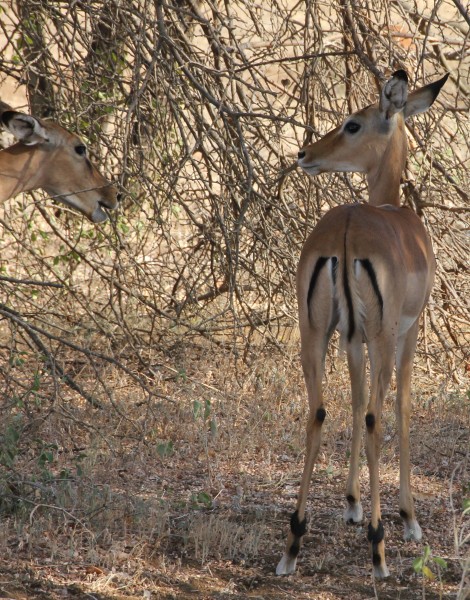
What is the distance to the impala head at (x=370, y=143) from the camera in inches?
193

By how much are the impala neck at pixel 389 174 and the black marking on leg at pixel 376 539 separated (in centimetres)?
172

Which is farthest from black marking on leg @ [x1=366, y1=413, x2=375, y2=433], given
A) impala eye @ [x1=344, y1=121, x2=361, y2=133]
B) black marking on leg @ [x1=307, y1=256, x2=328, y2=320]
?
impala eye @ [x1=344, y1=121, x2=361, y2=133]

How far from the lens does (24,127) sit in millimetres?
4980

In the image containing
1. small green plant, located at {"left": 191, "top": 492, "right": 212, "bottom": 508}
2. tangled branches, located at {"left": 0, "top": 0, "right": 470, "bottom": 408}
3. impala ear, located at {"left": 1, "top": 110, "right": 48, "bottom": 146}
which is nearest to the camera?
small green plant, located at {"left": 191, "top": 492, "right": 212, "bottom": 508}

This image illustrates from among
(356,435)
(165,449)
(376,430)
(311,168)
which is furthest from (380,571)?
(311,168)

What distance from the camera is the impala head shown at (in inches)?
193

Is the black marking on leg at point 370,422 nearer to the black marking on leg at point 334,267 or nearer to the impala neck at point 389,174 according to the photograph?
the black marking on leg at point 334,267

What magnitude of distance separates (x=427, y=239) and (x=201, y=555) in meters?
1.71

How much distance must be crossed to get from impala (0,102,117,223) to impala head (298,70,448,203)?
1.07 metres

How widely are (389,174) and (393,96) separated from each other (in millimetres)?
365

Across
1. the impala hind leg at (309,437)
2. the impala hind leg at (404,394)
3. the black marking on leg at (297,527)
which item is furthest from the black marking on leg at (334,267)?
the black marking on leg at (297,527)

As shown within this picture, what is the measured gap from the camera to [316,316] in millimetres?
3906

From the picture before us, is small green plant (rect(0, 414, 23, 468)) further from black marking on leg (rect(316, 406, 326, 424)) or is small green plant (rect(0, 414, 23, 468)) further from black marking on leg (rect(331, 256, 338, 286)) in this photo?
black marking on leg (rect(331, 256, 338, 286))

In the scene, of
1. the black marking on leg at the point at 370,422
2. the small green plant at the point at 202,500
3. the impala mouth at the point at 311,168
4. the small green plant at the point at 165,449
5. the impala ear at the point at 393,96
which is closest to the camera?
the black marking on leg at the point at 370,422
